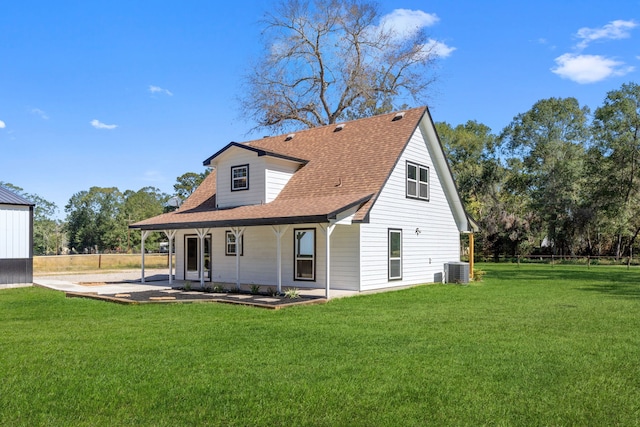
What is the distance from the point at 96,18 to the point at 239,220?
897 cm

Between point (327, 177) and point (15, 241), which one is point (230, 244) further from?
point (15, 241)

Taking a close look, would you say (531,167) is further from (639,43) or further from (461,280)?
(461,280)

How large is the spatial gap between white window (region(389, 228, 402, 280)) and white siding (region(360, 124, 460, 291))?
0.20 metres

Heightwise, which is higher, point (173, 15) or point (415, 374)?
point (173, 15)

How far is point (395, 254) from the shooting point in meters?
16.9

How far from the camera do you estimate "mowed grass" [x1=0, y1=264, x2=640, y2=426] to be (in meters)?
4.54

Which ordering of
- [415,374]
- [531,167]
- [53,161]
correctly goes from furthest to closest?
[53,161] < [531,167] < [415,374]

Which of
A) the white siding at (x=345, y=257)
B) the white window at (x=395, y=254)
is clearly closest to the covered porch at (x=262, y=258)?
the white siding at (x=345, y=257)

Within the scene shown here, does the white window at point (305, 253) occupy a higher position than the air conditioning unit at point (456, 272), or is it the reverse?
the white window at point (305, 253)

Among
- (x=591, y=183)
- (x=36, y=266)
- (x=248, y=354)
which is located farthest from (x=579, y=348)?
(x=591, y=183)

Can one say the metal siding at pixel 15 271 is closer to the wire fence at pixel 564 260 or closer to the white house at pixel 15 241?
the white house at pixel 15 241

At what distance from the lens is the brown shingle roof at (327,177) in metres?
14.7

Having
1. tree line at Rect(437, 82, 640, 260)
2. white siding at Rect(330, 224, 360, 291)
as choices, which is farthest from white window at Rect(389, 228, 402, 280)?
tree line at Rect(437, 82, 640, 260)

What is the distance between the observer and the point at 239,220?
1519cm
